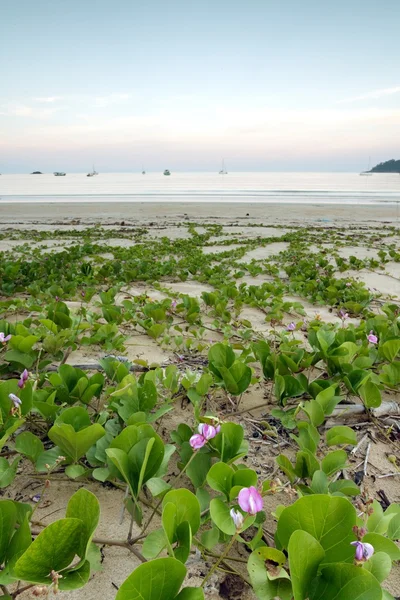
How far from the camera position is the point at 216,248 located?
8.27 m

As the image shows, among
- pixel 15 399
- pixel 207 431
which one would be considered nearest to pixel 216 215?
pixel 15 399

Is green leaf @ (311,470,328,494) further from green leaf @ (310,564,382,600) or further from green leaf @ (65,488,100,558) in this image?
green leaf @ (65,488,100,558)

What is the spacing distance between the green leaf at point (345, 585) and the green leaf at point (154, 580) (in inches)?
11.6

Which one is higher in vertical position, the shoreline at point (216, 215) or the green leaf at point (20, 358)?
the shoreline at point (216, 215)

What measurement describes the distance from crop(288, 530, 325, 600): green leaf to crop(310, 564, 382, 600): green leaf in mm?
18

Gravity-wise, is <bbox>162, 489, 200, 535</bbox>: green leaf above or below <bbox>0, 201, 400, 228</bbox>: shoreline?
below

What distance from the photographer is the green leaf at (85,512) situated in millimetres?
878

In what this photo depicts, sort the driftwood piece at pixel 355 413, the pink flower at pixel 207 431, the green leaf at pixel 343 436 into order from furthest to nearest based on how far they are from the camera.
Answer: the driftwood piece at pixel 355 413
the green leaf at pixel 343 436
the pink flower at pixel 207 431

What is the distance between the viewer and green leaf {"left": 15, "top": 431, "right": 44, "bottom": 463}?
1.34 meters

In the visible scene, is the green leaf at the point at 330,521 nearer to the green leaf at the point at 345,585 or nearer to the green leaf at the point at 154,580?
the green leaf at the point at 345,585

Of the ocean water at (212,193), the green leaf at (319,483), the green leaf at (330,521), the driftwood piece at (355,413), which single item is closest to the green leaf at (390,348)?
the driftwood piece at (355,413)

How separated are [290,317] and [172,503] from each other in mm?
2961

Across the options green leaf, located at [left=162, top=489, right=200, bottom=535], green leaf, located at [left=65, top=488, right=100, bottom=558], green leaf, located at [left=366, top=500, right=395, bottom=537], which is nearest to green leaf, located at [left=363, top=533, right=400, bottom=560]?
green leaf, located at [left=366, top=500, right=395, bottom=537]

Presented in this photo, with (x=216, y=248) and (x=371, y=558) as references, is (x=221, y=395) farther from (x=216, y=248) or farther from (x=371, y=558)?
(x=216, y=248)
